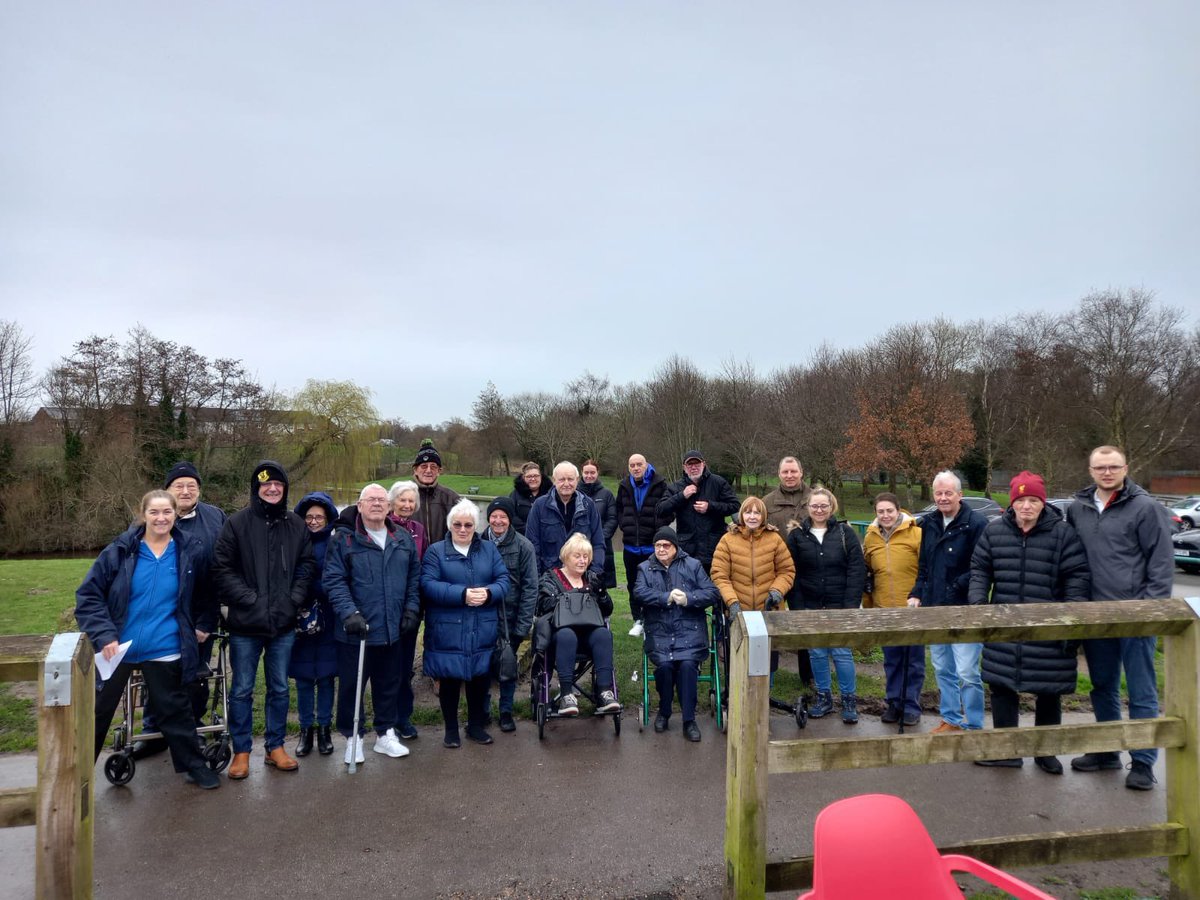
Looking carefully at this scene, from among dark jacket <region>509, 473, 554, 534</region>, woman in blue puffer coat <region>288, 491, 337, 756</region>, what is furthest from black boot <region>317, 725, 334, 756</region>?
dark jacket <region>509, 473, 554, 534</region>

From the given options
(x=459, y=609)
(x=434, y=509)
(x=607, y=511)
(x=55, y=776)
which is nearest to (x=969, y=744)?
(x=55, y=776)

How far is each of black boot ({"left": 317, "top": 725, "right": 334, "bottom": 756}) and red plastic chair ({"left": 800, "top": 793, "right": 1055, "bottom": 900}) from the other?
13.3ft

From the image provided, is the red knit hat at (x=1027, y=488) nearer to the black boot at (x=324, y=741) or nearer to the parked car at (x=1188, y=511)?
the black boot at (x=324, y=741)

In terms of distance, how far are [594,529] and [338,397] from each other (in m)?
37.6

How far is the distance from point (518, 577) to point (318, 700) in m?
1.81

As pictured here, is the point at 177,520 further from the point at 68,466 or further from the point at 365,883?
the point at 68,466

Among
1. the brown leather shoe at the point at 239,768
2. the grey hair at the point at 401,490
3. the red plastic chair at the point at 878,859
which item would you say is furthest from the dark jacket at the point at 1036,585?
the brown leather shoe at the point at 239,768

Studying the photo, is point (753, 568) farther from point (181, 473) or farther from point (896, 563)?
point (181, 473)

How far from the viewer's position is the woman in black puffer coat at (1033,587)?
466cm

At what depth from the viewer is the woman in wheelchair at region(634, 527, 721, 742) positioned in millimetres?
5570

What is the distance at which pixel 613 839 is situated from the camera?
3840mm

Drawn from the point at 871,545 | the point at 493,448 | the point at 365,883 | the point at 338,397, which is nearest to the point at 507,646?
the point at 365,883

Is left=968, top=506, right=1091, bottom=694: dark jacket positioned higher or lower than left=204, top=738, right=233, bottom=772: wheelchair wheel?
Result: higher

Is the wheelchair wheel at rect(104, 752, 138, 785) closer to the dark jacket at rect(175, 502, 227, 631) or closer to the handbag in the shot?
the dark jacket at rect(175, 502, 227, 631)
